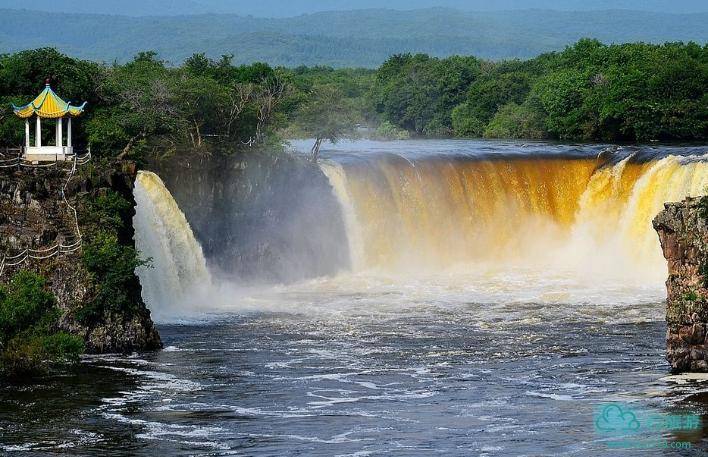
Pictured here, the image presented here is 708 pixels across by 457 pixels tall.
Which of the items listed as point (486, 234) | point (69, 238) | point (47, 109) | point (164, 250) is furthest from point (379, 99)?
point (69, 238)

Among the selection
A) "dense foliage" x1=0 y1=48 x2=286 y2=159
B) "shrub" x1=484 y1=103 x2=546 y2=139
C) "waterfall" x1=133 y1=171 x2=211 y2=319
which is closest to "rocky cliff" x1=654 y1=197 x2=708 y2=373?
"waterfall" x1=133 y1=171 x2=211 y2=319

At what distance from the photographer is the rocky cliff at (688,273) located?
104 feet

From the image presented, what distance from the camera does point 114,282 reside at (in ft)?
122

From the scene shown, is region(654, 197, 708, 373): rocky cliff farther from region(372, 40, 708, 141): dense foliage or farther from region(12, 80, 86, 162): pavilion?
region(372, 40, 708, 141): dense foliage

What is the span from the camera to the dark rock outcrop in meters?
49.7

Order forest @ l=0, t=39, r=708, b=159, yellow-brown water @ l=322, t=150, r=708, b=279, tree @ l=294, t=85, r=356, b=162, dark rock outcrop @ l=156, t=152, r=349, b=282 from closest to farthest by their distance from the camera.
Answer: forest @ l=0, t=39, r=708, b=159 < dark rock outcrop @ l=156, t=152, r=349, b=282 < yellow-brown water @ l=322, t=150, r=708, b=279 < tree @ l=294, t=85, r=356, b=162

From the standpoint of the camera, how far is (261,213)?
172 ft

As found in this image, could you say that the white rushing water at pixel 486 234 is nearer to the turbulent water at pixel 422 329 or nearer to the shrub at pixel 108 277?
the turbulent water at pixel 422 329

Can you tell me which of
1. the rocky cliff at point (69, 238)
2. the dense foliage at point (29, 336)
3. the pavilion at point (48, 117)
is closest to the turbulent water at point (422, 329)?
the dense foliage at point (29, 336)

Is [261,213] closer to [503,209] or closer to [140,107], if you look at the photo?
[140,107]

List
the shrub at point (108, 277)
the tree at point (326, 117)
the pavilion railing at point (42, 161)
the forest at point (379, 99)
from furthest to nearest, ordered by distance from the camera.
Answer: the tree at point (326, 117), the forest at point (379, 99), the pavilion railing at point (42, 161), the shrub at point (108, 277)

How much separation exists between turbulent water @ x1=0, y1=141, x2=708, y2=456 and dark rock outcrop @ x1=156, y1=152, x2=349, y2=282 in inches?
29.4

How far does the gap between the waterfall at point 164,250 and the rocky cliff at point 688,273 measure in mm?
15208

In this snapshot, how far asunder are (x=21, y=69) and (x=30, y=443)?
22746 millimetres
